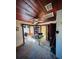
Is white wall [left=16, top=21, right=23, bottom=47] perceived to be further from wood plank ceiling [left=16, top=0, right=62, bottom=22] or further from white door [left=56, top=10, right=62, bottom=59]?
white door [left=56, top=10, right=62, bottom=59]

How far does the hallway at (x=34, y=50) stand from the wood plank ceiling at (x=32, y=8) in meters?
0.29

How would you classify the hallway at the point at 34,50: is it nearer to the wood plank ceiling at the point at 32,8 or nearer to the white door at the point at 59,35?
the white door at the point at 59,35

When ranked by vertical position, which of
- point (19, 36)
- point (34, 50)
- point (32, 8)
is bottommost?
point (34, 50)

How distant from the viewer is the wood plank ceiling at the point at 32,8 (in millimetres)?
1076

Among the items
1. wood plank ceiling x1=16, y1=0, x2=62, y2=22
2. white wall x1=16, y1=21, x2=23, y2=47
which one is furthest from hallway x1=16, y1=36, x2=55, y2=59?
wood plank ceiling x1=16, y1=0, x2=62, y2=22

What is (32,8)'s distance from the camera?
1.15 m

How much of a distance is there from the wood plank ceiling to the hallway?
0.29 meters

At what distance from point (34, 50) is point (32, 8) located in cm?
57

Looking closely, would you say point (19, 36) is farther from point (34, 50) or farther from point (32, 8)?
point (32, 8)

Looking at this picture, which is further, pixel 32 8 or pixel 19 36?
pixel 32 8

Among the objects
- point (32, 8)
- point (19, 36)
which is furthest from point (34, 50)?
point (32, 8)
